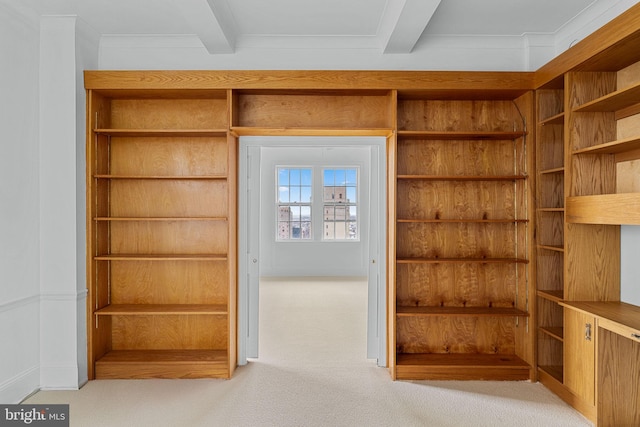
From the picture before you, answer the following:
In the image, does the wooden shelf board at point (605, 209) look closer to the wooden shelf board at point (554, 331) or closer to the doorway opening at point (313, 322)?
the wooden shelf board at point (554, 331)

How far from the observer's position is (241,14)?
3193 mm

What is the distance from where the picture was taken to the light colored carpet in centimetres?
276

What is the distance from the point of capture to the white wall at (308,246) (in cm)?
840

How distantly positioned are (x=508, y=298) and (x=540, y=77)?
6.19ft

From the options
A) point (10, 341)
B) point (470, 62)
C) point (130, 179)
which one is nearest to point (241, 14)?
point (130, 179)

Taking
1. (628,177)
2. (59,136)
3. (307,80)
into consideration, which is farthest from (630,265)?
(59,136)

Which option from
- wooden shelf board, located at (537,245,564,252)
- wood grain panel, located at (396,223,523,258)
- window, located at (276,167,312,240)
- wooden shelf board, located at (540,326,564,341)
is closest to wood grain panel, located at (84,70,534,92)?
wood grain panel, located at (396,223,523,258)

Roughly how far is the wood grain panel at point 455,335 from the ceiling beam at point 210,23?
2826 mm

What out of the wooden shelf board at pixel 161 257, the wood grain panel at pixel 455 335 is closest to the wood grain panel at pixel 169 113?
the wooden shelf board at pixel 161 257

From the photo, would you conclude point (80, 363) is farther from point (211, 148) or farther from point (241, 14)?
point (241, 14)

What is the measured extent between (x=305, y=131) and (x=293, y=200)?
5.04 metres

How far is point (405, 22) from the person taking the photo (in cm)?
299

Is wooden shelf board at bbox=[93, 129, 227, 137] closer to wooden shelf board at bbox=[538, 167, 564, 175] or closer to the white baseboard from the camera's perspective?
the white baseboard

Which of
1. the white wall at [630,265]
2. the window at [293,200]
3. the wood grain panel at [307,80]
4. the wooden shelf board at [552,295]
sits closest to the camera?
the white wall at [630,265]
